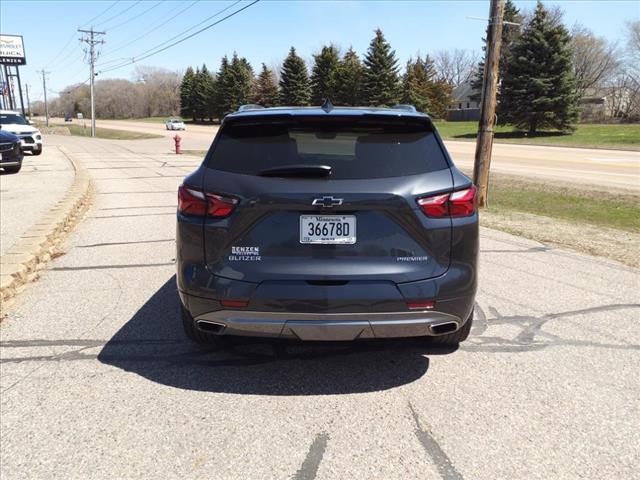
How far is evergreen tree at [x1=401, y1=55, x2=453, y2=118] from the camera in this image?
6209 centimetres

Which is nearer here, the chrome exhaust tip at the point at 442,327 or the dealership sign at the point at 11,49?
the chrome exhaust tip at the point at 442,327

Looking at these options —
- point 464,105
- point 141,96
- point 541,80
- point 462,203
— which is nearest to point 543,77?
point 541,80

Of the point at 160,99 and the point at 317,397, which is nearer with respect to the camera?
the point at 317,397

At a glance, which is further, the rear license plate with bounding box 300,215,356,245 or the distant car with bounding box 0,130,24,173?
the distant car with bounding box 0,130,24,173

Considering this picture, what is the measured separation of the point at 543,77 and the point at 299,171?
1646 inches

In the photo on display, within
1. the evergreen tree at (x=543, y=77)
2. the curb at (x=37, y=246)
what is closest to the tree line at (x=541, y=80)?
the evergreen tree at (x=543, y=77)

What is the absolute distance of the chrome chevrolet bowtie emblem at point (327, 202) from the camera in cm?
294

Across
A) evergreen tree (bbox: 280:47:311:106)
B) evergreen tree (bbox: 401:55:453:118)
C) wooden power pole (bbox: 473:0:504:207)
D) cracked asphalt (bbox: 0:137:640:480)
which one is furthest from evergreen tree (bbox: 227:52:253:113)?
cracked asphalt (bbox: 0:137:640:480)

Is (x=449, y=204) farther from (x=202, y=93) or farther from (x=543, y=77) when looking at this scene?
(x=202, y=93)

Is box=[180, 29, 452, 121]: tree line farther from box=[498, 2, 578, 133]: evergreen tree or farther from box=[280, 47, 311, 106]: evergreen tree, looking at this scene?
box=[498, 2, 578, 133]: evergreen tree

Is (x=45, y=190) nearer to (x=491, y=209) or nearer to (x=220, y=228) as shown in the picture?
(x=491, y=209)

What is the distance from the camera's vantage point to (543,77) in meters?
39.3

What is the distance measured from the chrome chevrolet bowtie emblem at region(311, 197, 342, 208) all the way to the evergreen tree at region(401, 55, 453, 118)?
59.7m

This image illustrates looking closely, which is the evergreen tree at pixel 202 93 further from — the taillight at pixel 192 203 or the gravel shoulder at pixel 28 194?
the taillight at pixel 192 203
